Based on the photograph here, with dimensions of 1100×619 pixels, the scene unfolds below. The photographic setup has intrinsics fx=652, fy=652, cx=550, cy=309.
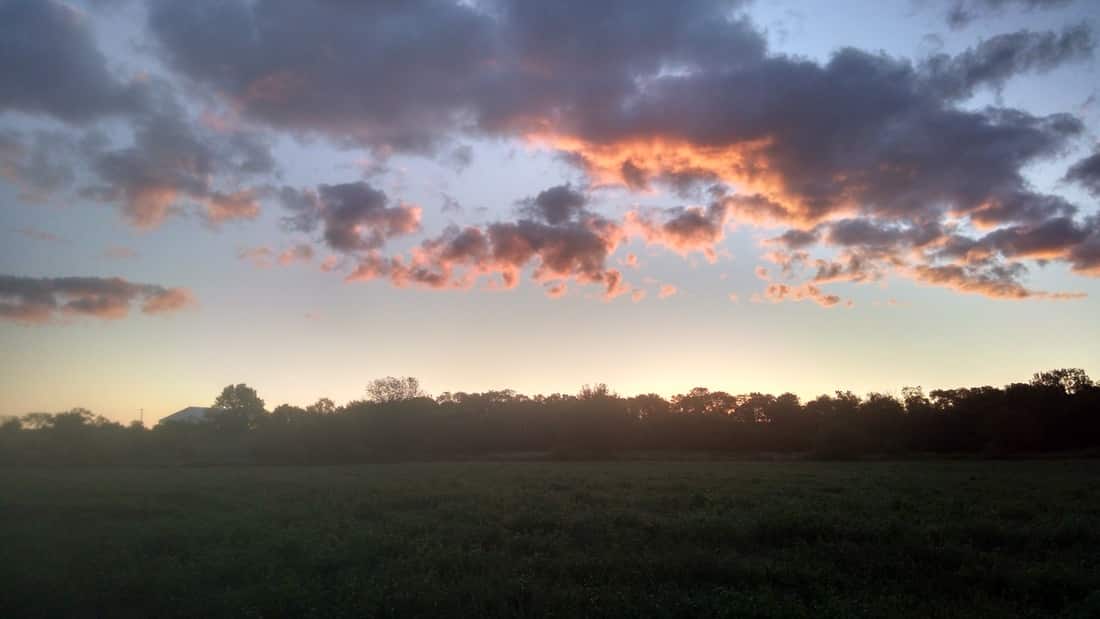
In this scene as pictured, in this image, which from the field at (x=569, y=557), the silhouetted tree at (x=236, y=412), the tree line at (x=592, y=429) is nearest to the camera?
the field at (x=569, y=557)

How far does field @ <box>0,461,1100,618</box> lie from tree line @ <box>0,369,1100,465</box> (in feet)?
192

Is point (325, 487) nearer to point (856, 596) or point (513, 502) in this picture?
point (513, 502)

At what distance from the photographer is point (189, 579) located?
45.6ft

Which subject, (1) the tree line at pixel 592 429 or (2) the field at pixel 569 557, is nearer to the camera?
(2) the field at pixel 569 557

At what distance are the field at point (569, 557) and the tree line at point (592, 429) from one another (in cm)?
5844

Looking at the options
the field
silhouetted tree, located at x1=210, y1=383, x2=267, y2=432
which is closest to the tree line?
silhouetted tree, located at x1=210, y1=383, x2=267, y2=432

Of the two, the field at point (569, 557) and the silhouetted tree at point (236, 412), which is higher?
the silhouetted tree at point (236, 412)

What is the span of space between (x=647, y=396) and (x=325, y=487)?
92146 millimetres

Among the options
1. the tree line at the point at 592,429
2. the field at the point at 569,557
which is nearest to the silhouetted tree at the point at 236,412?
the tree line at the point at 592,429

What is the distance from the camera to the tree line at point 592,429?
262 feet

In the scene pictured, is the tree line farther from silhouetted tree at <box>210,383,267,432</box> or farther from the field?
the field

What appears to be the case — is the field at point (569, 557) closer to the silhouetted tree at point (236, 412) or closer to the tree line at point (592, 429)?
the tree line at point (592, 429)

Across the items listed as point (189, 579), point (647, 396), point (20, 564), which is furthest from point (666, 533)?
point (647, 396)

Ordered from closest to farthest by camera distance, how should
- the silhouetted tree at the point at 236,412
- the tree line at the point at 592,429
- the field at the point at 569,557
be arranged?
the field at the point at 569,557
the tree line at the point at 592,429
the silhouetted tree at the point at 236,412
